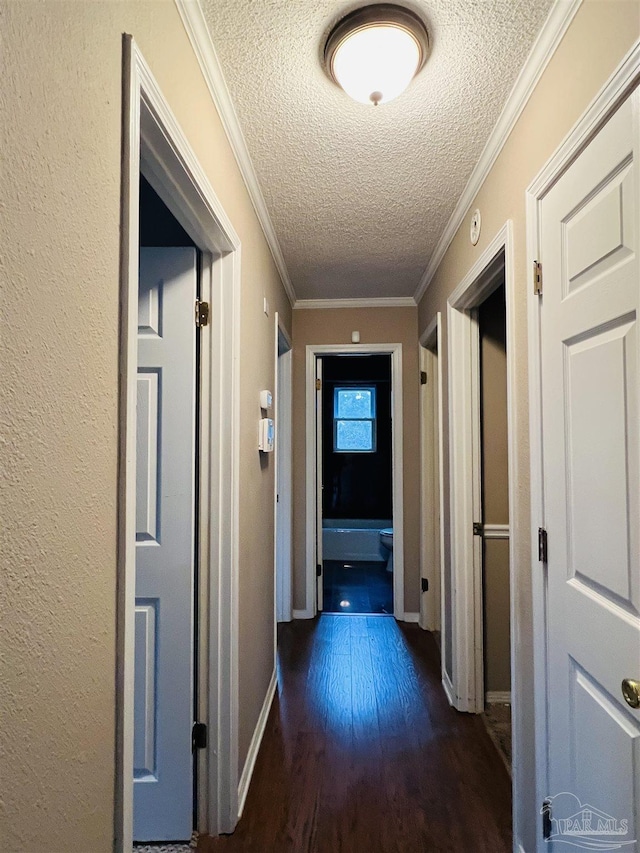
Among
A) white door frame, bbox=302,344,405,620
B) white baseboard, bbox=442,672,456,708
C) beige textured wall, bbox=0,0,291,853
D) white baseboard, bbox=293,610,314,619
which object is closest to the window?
white door frame, bbox=302,344,405,620

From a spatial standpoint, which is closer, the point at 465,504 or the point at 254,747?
the point at 254,747

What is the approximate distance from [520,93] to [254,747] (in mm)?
2640

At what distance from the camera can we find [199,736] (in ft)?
4.99

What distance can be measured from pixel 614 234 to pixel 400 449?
102 inches

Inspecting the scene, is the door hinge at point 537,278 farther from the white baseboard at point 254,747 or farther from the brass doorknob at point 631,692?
the white baseboard at point 254,747

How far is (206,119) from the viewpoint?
1277 millimetres

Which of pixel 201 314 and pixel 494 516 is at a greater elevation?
pixel 201 314

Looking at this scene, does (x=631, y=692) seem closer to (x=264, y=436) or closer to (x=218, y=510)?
(x=218, y=510)

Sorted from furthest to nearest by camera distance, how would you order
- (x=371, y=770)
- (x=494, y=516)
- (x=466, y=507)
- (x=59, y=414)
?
(x=494, y=516), (x=466, y=507), (x=371, y=770), (x=59, y=414)

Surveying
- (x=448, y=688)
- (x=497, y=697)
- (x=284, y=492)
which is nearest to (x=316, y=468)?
(x=284, y=492)

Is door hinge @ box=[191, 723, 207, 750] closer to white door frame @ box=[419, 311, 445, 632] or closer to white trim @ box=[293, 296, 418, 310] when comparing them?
white door frame @ box=[419, 311, 445, 632]

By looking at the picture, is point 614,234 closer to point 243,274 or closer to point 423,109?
point 423,109

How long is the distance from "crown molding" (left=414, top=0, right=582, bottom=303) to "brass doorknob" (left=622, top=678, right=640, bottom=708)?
153 centimetres

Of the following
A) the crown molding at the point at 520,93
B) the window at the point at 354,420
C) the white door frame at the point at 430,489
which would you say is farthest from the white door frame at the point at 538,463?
the window at the point at 354,420
